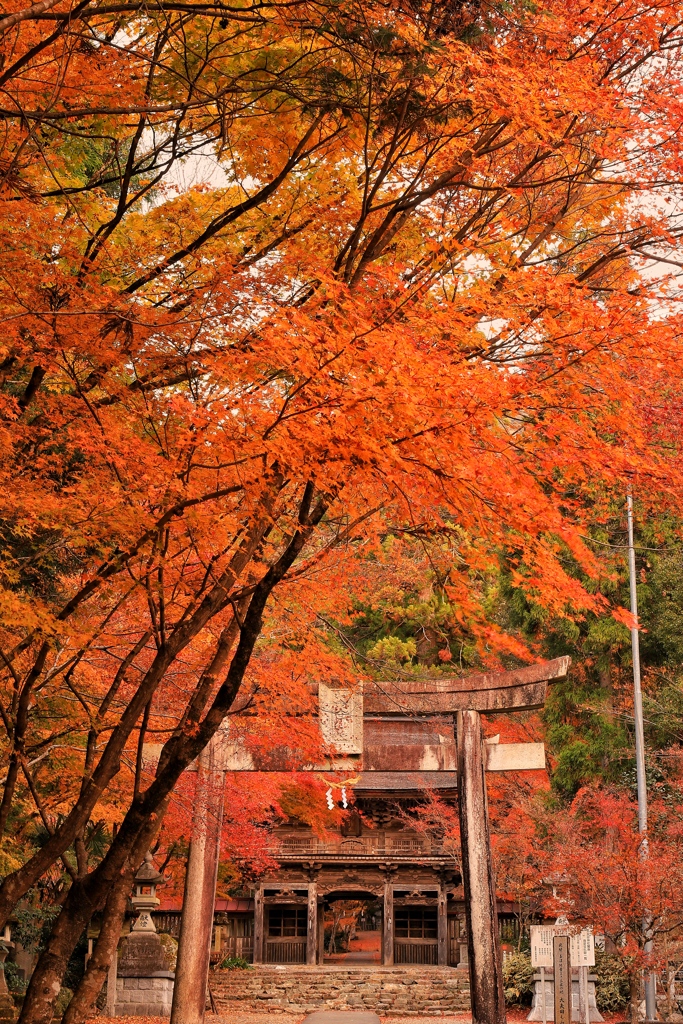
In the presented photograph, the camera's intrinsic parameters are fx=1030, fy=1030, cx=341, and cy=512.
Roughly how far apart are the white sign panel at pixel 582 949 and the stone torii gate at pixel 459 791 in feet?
13.4

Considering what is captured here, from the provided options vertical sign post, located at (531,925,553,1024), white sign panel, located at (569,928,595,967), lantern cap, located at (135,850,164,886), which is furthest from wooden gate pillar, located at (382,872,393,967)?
vertical sign post, located at (531,925,553,1024)

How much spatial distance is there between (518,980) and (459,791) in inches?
473

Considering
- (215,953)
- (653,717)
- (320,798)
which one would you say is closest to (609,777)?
(653,717)

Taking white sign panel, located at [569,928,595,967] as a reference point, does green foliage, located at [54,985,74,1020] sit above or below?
below

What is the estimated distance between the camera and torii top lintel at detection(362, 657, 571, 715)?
12805 millimetres

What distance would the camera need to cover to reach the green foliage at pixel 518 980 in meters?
22.4

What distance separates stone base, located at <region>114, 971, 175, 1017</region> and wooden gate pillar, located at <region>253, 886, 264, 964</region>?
32.4ft

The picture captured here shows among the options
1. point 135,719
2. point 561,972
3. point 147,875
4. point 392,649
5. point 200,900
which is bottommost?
point 561,972

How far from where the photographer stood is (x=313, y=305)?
6.69m

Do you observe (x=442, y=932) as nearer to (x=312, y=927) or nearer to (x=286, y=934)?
(x=312, y=927)

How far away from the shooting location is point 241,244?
7613 millimetres

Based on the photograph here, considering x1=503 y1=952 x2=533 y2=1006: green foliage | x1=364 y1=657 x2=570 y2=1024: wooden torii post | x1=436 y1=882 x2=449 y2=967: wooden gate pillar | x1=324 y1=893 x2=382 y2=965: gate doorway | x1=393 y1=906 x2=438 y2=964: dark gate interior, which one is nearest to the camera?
x1=364 y1=657 x2=570 y2=1024: wooden torii post

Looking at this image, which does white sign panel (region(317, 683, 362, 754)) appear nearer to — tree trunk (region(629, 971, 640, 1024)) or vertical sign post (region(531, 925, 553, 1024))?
vertical sign post (region(531, 925, 553, 1024))

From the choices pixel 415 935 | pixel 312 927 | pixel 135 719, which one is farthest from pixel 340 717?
pixel 415 935
